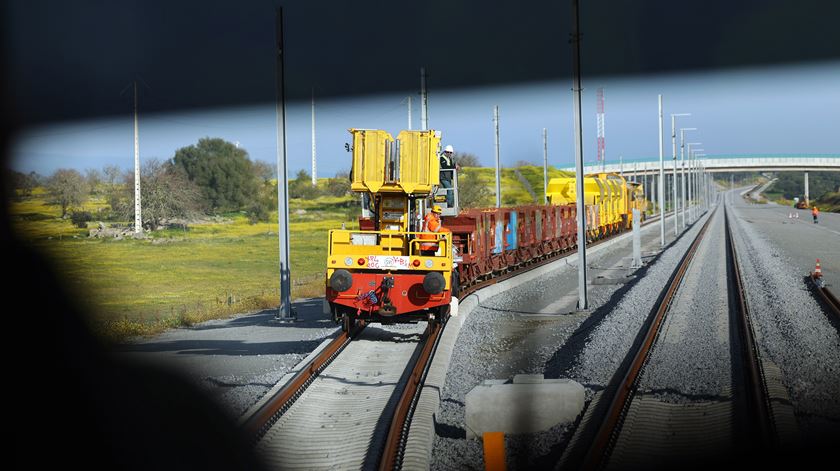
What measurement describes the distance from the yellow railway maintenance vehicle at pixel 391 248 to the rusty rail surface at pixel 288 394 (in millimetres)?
816

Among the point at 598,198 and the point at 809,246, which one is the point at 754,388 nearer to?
the point at 809,246

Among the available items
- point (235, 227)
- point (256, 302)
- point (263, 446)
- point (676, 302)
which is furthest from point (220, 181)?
point (263, 446)

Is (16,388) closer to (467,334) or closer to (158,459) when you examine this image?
(158,459)

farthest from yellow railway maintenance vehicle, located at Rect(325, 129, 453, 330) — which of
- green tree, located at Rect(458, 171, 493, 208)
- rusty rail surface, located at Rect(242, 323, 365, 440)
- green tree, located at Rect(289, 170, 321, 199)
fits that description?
green tree, located at Rect(458, 171, 493, 208)

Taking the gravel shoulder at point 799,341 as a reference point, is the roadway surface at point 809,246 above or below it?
above

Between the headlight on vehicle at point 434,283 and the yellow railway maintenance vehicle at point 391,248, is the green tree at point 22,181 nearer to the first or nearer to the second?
the yellow railway maintenance vehicle at point 391,248

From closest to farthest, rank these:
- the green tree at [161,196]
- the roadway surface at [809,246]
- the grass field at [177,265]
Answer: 1. the grass field at [177,265]
2. the roadway surface at [809,246]
3. the green tree at [161,196]

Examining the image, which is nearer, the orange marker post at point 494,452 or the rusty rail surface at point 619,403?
the orange marker post at point 494,452

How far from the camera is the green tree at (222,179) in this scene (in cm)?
4484

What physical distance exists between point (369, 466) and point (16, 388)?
2731 mm

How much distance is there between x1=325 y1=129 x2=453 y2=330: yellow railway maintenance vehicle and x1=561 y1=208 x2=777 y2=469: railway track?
3159mm

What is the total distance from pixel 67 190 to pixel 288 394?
25324mm

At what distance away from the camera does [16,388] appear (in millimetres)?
6480

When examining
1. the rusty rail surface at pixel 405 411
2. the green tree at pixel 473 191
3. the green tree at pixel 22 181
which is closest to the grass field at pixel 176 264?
the green tree at pixel 22 181
